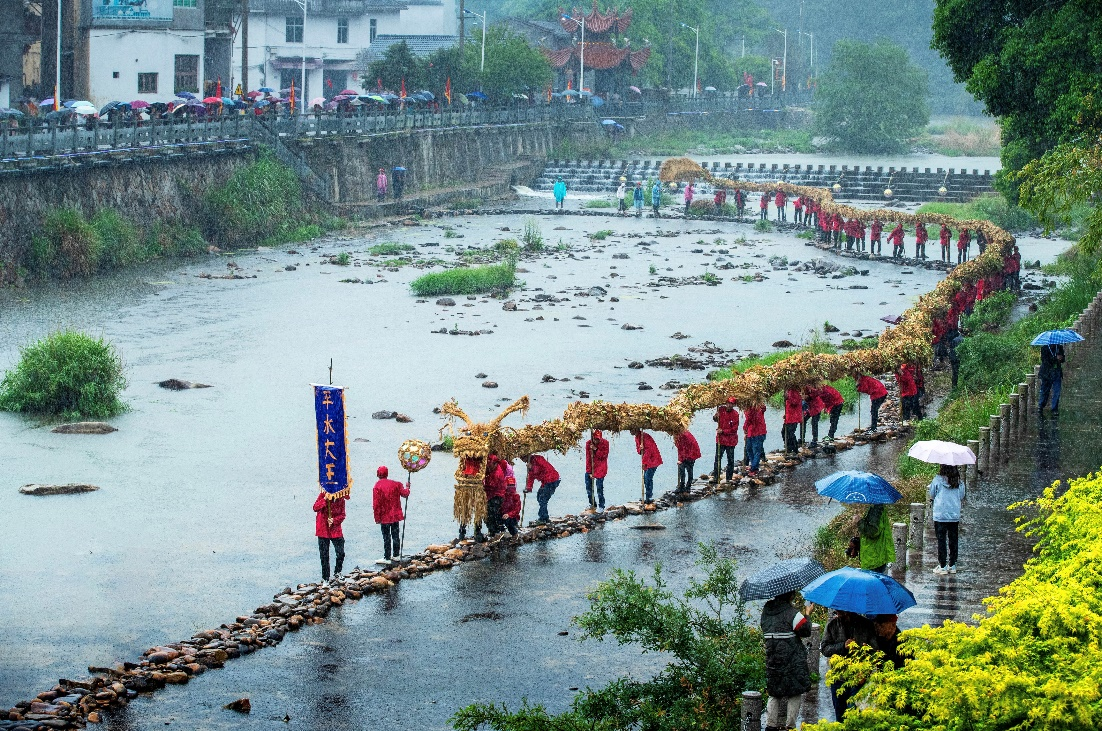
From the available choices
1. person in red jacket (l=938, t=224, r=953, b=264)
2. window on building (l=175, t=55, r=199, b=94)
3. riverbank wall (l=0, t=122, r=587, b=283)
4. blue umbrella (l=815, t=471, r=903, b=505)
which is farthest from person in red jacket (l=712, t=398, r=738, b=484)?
window on building (l=175, t=55, r=199, b=94)

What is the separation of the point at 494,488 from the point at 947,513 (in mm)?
4980

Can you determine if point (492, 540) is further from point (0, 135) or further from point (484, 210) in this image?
point (484, 210)

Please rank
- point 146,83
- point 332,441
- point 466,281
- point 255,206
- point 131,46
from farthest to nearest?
point 146,83
point 131,46
point 255,206
point 466,281
point 332,441

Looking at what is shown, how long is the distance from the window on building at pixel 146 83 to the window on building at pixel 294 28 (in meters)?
24.6

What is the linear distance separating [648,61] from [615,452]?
7200cm

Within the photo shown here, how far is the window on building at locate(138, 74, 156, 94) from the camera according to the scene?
189ft

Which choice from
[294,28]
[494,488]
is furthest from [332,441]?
[294,28]

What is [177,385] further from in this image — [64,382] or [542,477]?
[542,477]

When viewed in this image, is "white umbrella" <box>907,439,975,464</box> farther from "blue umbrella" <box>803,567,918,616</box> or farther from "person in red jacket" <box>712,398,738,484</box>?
"person in red jacket" <box>712,398,738,484</box>

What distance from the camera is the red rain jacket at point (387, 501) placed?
1584 centimetres

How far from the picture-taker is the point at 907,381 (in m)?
22.3

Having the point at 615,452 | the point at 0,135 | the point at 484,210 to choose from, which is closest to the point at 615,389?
the point at 615,452

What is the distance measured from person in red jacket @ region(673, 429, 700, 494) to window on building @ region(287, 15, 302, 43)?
6774cm

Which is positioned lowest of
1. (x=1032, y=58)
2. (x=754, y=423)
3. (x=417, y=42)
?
(x=754, y=423)
